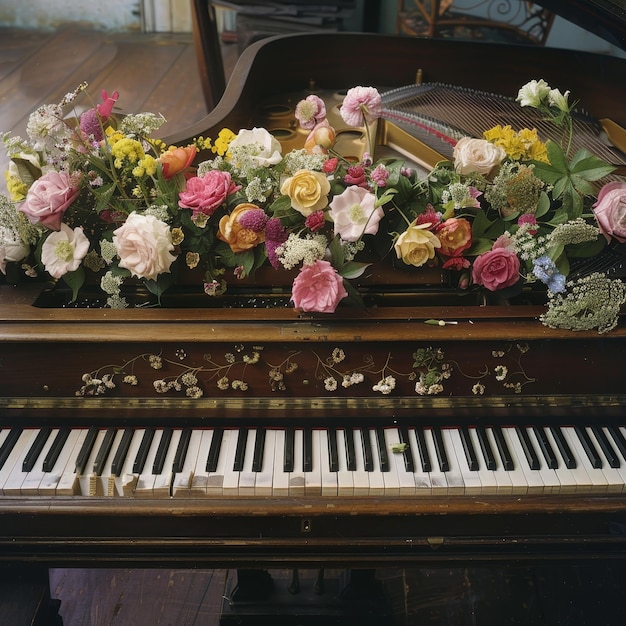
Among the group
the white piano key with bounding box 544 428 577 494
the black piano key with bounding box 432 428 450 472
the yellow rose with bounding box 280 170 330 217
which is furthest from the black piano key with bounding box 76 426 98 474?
the white piano key with bounding box 544 428 577 494

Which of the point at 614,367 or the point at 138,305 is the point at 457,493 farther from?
the point at 138,305

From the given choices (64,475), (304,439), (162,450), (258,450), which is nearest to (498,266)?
(304,439)

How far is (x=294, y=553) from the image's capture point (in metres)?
2.12

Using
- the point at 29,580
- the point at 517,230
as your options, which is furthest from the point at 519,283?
the point at 29,580

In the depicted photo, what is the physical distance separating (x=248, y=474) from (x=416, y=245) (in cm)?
78

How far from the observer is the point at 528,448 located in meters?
2.04

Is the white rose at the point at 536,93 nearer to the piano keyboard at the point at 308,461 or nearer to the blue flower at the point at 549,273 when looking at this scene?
the blue flower at the point at 549,273

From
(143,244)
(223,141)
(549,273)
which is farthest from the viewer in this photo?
(223,141)

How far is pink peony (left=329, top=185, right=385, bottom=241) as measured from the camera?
183 centimetres

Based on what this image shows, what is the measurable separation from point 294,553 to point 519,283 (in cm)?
105

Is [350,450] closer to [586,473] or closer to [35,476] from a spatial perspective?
[586,473]

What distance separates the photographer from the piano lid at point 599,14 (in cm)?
246

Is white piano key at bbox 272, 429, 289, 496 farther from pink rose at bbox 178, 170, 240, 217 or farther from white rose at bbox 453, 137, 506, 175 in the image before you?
white rose at bbox 453, 137, 506, 175

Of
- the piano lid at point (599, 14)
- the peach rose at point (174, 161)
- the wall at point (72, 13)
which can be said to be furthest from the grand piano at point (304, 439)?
the wall at point (72, 13)
